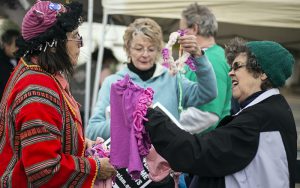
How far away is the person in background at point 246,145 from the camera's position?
2357 millimetres

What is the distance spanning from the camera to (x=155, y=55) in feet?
11.8

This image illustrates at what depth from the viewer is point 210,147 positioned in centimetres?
236

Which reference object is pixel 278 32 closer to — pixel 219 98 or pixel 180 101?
pixel 219 98

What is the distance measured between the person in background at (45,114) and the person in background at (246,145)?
0.33 meters

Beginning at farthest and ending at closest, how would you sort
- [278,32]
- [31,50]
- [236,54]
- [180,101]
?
[278,32] → [180,101] → [236,54] → [31,50]

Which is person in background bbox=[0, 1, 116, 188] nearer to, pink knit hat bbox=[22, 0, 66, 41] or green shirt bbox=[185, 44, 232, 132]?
pink knit hat bbox=[22, 0, 66, 41]

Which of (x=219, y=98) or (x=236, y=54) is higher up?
(x=236, y=54)

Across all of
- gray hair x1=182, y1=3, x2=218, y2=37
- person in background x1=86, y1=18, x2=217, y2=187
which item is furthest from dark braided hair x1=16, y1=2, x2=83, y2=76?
gray hair x1=182, y1=3, x2=218, y2=37

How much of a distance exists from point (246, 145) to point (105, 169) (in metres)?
0.62

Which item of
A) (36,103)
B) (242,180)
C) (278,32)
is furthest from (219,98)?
(278,32)

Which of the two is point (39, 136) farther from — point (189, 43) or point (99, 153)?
point (189, 43)

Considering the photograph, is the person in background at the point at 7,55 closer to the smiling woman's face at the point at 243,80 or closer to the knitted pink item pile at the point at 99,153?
the knitted pink item pile at the point at 99,153

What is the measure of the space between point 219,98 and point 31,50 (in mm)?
1716

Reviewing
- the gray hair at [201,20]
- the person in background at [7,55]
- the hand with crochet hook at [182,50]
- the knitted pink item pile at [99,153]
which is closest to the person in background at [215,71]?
the gray hair at [201,20]
